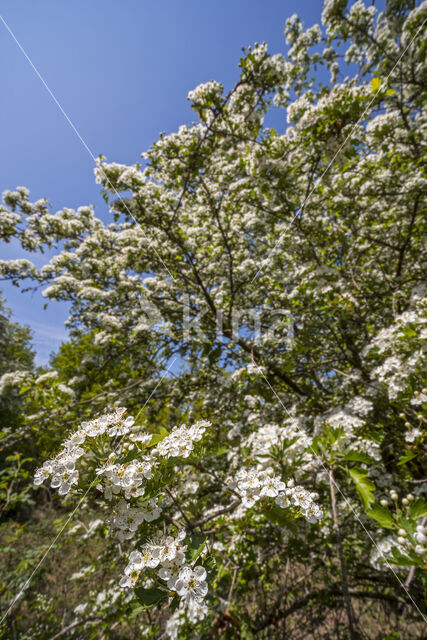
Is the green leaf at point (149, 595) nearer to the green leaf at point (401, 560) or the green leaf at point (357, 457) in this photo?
the green leaf at point (401, 560)

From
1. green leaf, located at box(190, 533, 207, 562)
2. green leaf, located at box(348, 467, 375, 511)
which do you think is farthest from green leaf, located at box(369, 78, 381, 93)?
green leaf, located at box(190, 533, 207, 562)

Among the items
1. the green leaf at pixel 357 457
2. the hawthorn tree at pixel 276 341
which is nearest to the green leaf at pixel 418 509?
the hawthorn tree at pixel 276 341

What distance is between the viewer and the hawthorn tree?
1.74 meters

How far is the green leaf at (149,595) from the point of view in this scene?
1005 millimetres

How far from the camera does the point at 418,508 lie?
4.53 feet

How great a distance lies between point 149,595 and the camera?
103 cm

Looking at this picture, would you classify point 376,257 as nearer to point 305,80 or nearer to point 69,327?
point 305,80

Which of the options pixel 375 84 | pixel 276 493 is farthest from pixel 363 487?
pixel 375 84

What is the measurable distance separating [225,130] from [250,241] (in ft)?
7.34

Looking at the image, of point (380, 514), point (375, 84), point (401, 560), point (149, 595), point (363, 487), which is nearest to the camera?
point (149, 595)

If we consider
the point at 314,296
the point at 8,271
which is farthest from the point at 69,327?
the point at 314,296

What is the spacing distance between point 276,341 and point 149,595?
3100mm

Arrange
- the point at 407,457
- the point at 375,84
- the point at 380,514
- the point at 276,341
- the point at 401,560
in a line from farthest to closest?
the point at 276,341
the point at 375,84
the point at 407,457
the point at 380,514
the point at 401,560

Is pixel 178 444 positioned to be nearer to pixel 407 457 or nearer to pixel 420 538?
pixel 420 538
